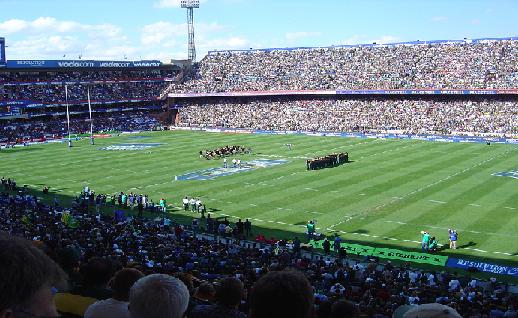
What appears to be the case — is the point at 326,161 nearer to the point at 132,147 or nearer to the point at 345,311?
the point at 132,147

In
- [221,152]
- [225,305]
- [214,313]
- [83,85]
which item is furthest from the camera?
[83,85]

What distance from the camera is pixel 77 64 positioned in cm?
9225

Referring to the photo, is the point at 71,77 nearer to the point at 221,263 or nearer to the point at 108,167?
the point at 108,167

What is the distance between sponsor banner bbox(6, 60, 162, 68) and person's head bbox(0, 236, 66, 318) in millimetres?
88547

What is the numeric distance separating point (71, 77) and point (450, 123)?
60350 millimetres

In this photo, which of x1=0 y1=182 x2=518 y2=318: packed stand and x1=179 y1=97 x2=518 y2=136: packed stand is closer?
x1=0 y1=182 x2=518 y2=318: packed stand

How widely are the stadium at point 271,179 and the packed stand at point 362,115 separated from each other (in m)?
0.29

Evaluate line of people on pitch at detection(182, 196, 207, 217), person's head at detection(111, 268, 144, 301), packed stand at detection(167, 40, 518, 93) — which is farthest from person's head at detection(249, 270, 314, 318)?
packed stand at detection(167, 40, 518, 93)

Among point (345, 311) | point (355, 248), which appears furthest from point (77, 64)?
point (345, 311)

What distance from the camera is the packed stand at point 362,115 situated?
73.2 meters

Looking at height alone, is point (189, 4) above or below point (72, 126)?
above

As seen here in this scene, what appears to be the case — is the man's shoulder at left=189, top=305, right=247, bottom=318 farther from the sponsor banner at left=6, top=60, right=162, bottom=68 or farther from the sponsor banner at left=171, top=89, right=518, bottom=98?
the sponsor banner at left=6, top=60, right=162, bottom=68

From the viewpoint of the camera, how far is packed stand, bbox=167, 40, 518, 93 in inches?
3142

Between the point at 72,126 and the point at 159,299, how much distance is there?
88748 millimetres
